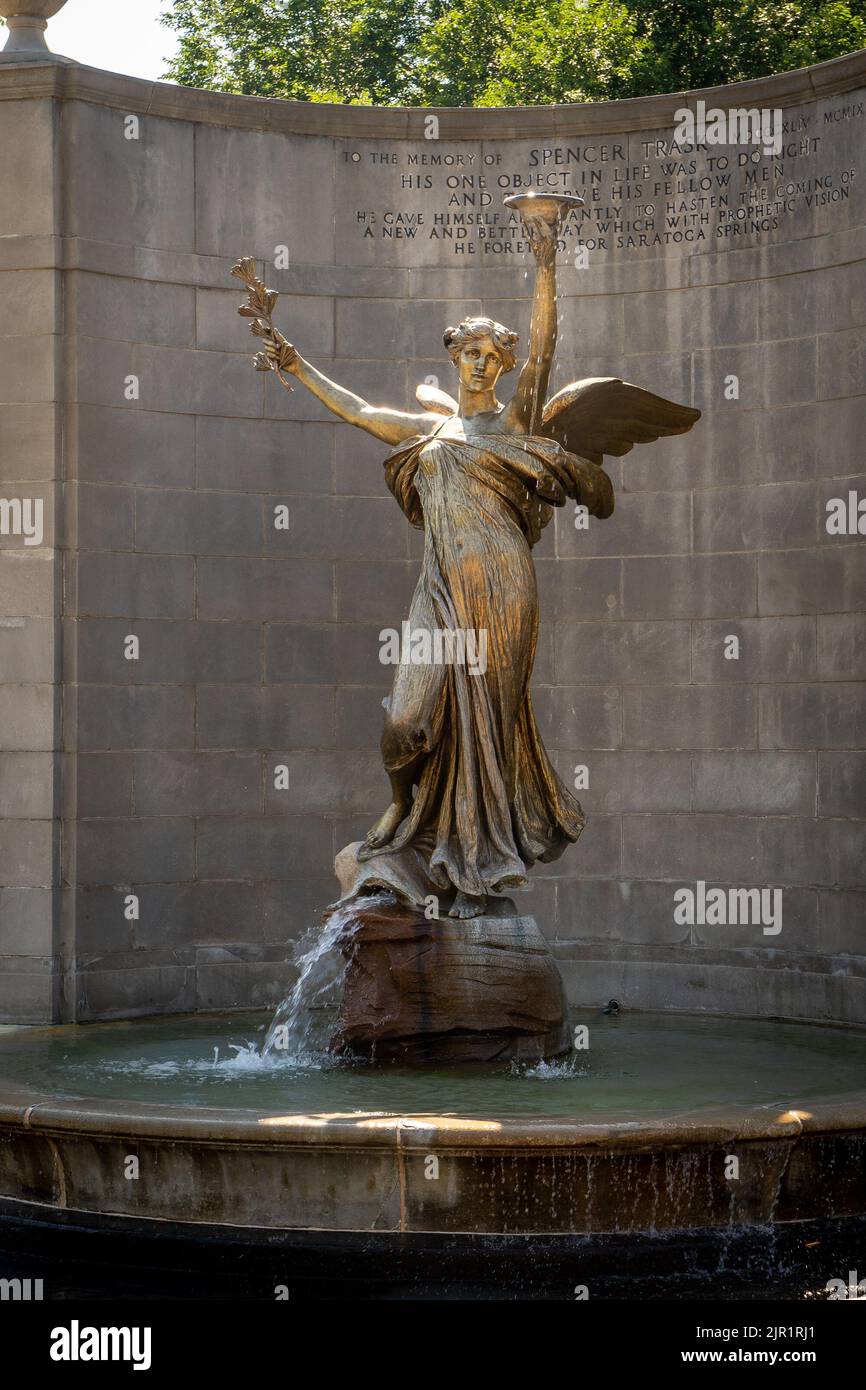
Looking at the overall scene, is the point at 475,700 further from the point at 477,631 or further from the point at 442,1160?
the point at 442,1160

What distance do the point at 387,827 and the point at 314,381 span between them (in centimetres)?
220

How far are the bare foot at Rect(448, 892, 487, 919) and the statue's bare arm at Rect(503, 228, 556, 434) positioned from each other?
86.7 inches

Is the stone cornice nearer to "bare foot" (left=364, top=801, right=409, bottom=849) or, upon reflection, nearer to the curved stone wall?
the curved stone wall

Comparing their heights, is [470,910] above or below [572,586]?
below

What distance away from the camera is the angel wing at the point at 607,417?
852 cm

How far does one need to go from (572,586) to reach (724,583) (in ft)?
3.22

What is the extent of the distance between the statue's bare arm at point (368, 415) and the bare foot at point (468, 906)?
87.0 inches

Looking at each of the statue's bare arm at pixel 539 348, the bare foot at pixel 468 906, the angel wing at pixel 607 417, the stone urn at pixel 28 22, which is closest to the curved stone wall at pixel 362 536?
the stone urn at pixel 28 22

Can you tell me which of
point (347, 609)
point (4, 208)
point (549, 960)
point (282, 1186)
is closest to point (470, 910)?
point (549, 960)

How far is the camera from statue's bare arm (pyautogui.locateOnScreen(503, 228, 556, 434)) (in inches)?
316

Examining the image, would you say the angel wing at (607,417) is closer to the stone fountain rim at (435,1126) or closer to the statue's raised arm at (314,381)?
the statue's raised arm at (314,381)

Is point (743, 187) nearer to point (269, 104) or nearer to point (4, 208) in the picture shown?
point (269, 104)

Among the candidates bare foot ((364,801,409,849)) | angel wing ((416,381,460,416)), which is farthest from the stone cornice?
bare foot ((364,801,409,849))

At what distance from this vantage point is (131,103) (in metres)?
10.8
